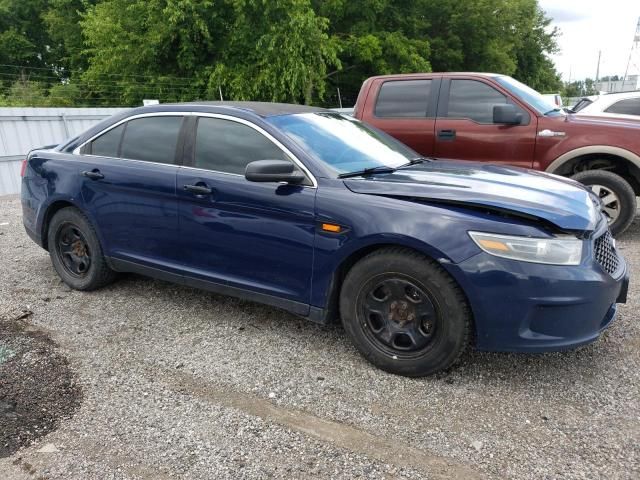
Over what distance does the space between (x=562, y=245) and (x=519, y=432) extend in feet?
3.19

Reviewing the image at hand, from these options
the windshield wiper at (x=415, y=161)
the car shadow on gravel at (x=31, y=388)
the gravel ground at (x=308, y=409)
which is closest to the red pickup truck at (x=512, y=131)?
the windshield wiper at (x=415, y=161)

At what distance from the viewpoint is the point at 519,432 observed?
2623mm

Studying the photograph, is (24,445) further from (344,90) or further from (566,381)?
(344,90)

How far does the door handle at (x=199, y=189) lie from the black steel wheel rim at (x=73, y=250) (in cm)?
138

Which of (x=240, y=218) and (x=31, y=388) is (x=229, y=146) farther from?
(x=31, y=388)

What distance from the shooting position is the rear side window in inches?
168

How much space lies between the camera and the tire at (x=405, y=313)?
9.51 feet

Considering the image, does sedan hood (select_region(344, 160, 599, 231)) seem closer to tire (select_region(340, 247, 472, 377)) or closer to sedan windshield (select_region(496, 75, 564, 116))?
tire (select_region(340, 247, 472, 377))

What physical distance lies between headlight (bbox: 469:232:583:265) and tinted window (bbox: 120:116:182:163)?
230cm

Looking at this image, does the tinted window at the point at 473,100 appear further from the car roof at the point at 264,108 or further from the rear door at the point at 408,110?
the car roof at the point at 264,108

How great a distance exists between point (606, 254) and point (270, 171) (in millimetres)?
2008

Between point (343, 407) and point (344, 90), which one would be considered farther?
point (344, 90)

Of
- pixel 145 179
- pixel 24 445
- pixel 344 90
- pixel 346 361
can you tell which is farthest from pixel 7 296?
pixel 344 90

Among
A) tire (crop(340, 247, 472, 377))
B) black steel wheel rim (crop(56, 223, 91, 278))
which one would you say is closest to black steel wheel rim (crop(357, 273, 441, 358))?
tire (crop(340, 247, 472, 377))
